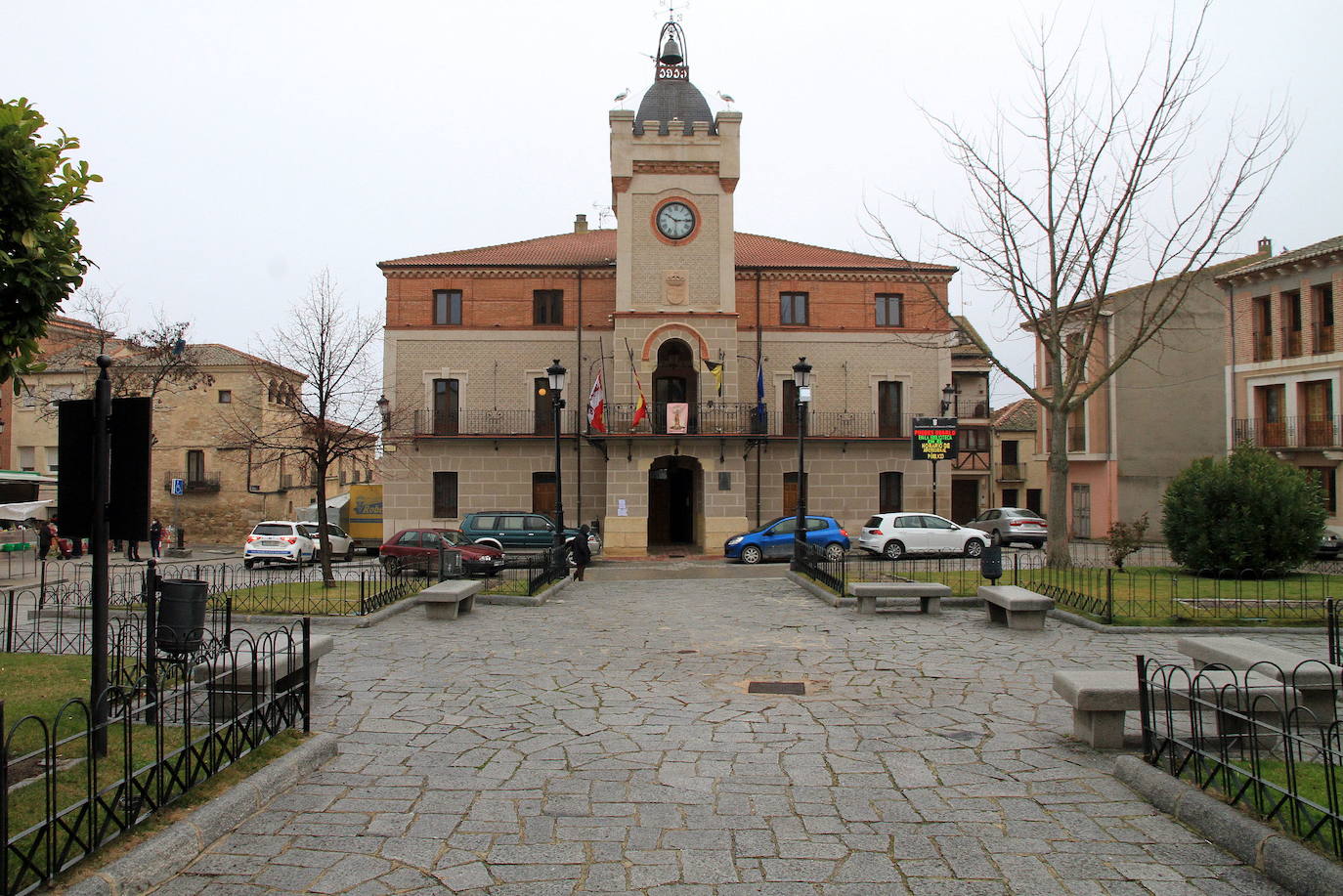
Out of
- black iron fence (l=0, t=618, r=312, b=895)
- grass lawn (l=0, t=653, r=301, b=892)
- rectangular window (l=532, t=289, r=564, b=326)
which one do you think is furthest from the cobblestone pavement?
rectangular window (l=532, t=289, r=564, b=326)

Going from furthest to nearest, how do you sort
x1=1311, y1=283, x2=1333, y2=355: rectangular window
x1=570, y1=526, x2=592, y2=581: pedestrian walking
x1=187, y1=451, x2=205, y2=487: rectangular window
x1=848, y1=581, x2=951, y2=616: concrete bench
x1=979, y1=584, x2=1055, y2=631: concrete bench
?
x1=187, y1=451, x2=205, y2=487: rectangular window
x1=1311, y1=283, x2=1333, y2=355: rectangular window
x1=570, y1=526, x2=592, y2=581: pedestrian walking
x1=848, y1=581, x2=951, y2=616: concrete bench
x1=979, y1=584, x2=1055, y2=631: concrete bench

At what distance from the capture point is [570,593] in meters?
18.5

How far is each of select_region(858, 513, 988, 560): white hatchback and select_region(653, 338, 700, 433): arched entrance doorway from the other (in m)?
8.80

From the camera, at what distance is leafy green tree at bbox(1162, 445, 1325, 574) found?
54.1 ft

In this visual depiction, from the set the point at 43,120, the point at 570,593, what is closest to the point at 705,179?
the point at 570,593

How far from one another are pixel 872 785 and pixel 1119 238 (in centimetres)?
1677

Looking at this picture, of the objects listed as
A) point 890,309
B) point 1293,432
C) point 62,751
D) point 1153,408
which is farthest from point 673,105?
point 62,751

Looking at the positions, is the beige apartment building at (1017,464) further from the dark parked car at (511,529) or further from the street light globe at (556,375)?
the street light globe at (556,375)

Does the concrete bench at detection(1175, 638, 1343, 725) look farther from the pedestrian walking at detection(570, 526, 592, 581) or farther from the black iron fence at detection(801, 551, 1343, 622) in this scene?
the pedestrian walking at detection(570, 526, 592, 581)

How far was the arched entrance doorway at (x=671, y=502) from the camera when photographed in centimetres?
3469

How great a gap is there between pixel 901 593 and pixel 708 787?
8.63m

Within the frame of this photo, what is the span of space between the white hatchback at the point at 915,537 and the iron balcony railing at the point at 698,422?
231 inches

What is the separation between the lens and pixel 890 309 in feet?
115

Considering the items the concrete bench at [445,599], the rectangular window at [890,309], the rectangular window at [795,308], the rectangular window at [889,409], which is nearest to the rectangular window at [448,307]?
the rectangular window at [795,308]
